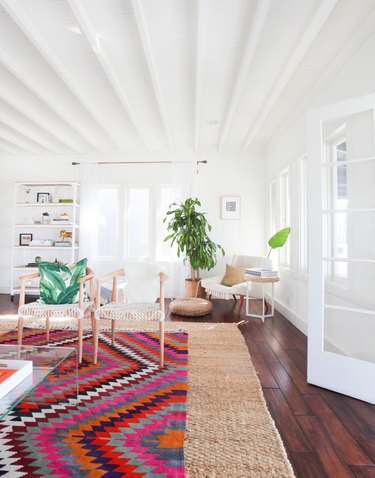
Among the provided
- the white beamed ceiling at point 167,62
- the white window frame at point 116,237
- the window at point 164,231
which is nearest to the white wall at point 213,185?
the white window frame at point 116,237

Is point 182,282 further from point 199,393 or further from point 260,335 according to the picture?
point 199,393

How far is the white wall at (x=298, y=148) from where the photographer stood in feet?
7.26

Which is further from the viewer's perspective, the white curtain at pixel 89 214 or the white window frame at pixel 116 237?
the white window frame at pixel 116 237

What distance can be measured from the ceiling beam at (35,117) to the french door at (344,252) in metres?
3.30

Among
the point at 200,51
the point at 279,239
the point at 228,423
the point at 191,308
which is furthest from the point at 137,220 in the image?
the point at 228,423

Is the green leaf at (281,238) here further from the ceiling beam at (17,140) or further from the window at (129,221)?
the ceiling beam at (17,140)

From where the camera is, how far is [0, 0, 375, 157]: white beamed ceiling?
2088 mm

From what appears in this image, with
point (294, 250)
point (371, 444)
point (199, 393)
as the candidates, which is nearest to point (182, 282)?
point (294, 250)

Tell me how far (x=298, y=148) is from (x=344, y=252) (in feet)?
5.86

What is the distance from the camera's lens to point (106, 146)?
5184 mm

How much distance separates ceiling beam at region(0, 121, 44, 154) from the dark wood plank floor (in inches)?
182

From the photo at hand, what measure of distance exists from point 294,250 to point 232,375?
2071 millimetres

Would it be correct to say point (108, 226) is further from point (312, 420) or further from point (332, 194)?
point (312, 420)

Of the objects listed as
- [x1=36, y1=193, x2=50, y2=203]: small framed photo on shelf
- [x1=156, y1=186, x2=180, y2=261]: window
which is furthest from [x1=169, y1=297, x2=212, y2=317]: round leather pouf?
[x1=36, y1=193, x2=50, y2=203]: small framed photo on shelf
